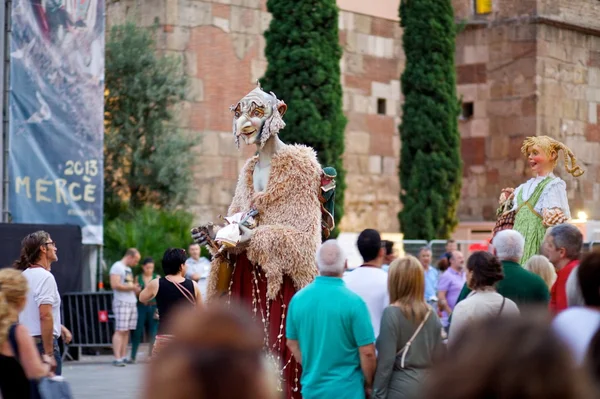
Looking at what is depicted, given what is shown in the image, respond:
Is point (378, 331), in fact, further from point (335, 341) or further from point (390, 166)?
point (390, 166)

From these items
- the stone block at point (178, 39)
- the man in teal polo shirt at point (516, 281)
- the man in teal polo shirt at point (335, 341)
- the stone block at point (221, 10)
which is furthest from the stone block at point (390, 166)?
the man in teal polo shirt at point (335, 341)

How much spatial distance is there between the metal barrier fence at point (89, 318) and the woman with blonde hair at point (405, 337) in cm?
1186

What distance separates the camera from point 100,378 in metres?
15.5

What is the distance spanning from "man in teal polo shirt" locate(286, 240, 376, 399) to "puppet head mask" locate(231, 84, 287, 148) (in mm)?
2129

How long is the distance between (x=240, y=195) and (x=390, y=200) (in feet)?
62.5

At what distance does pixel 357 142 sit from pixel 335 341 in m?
20.4

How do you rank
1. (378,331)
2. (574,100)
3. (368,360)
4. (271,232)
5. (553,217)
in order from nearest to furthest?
(368,360) < (378,331) < (271,232) < (553,217) < (574,100)

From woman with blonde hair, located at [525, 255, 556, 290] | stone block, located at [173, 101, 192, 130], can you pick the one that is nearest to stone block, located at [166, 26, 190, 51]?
stone block, located at [173, 101, 192, 130]

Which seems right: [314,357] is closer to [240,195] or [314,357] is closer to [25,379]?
[25,379]

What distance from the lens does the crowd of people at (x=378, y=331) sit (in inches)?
93.5

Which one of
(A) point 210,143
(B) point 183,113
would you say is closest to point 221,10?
(B) point 183,113

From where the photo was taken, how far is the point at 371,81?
27.9 meters

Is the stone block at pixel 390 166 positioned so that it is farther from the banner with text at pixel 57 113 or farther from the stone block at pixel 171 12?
the banner with text at pixel 57 113

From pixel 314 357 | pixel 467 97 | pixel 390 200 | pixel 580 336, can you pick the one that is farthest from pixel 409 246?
pixel 580 336
